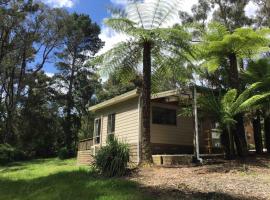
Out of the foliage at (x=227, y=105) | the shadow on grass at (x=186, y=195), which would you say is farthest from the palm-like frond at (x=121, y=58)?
the shadow on grass at (x=186, y=195)

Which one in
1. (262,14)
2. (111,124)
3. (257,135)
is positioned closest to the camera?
(257,135)

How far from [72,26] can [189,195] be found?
3053cm

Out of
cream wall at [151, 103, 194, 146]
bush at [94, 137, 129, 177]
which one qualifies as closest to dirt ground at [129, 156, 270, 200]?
bush at [94, 137, 129, 177]

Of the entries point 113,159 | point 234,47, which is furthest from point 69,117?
point 113,159

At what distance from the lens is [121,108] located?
55.6 feet

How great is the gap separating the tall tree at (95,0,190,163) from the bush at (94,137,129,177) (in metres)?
1.06

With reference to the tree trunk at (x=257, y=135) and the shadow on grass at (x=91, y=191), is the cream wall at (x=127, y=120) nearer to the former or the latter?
the shadow on grass at (x=91, y=191)

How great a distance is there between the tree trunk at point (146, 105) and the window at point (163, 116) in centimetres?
335

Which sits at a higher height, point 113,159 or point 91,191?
point 113,159

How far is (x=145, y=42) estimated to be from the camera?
12.4 m

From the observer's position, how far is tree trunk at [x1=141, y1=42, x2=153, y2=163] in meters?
11.5

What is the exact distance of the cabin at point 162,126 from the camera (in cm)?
1498

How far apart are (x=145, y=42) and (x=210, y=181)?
6085 mm

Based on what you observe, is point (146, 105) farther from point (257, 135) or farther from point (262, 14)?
point (262, 14)
